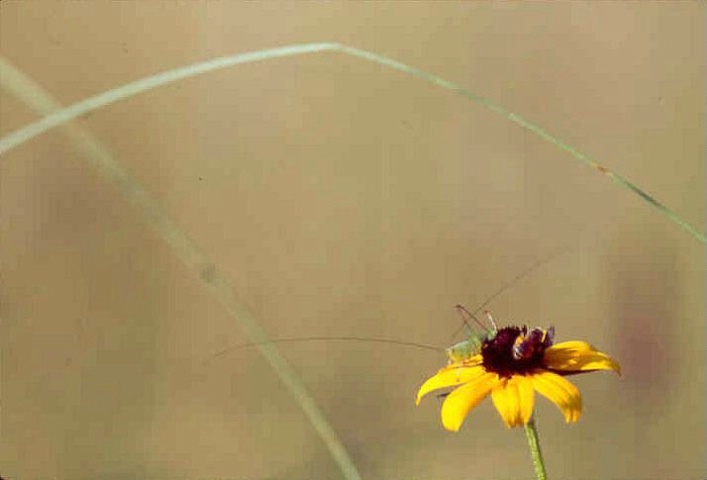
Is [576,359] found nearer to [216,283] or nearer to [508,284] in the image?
[508,284]

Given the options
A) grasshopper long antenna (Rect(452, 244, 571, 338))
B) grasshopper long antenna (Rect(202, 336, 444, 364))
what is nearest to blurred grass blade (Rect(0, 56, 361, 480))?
grasshopper long antenna (Rect(202, 336, 444, 364))

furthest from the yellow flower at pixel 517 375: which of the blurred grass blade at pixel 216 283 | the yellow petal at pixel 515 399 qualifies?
the blurred grass blade at pixel 216 283

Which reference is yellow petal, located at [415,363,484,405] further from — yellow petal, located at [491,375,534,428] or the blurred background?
the blurred background

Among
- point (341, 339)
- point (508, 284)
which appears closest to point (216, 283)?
point (341, 339)

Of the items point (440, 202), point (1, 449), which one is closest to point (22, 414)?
point (1, 449)

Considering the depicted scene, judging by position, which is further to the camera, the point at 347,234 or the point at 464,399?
the point at 347,234

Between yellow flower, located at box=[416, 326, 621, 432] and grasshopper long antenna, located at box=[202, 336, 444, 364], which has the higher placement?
grasshopper long antenna, located at box=[202, 336, 444, 364]

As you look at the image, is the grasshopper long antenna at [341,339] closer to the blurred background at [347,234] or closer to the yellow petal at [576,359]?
the blurred background at [347,234]
